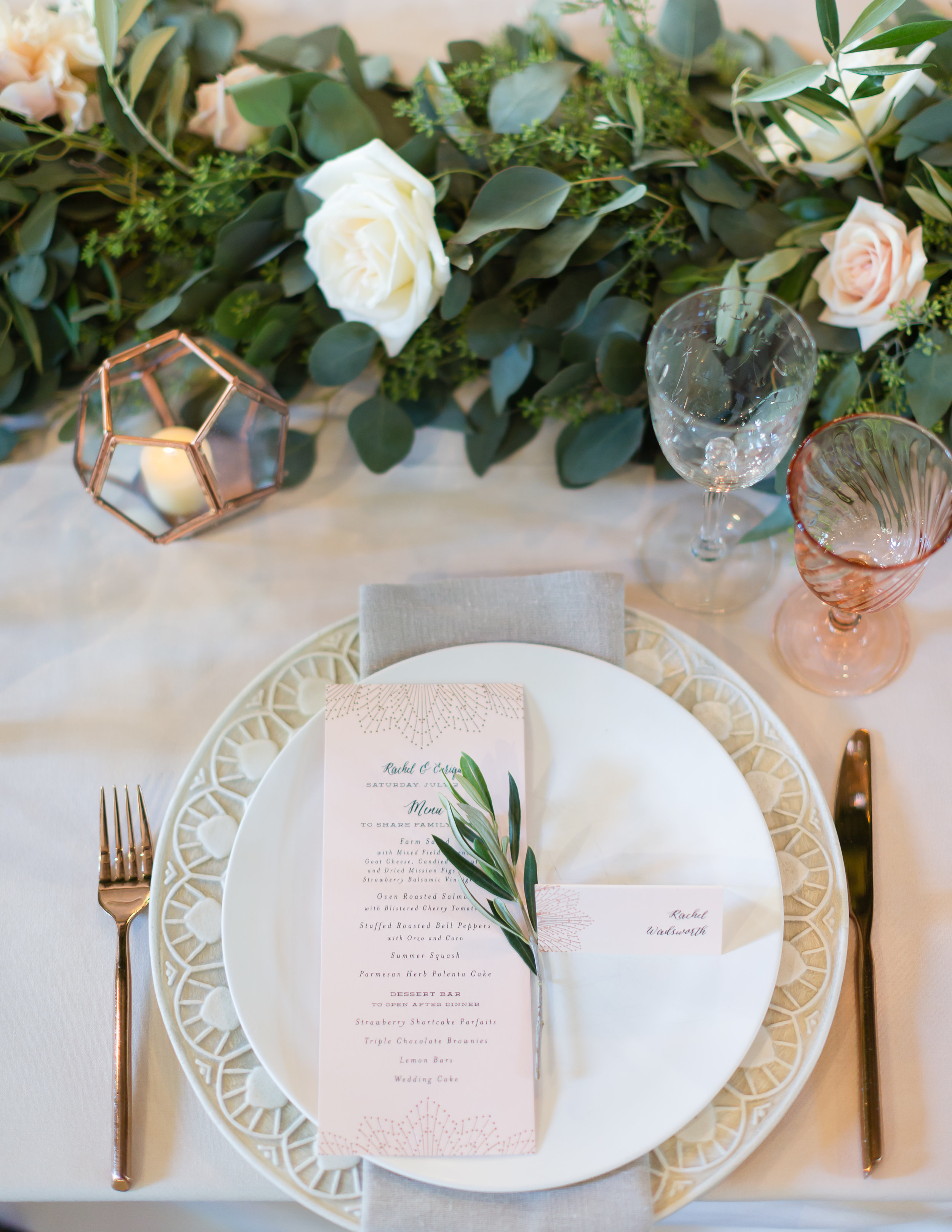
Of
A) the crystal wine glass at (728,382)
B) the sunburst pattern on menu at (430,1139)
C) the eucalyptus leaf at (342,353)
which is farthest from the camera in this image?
the eucalyptus leaf at (342,353)

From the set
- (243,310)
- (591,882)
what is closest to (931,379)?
(591,882)

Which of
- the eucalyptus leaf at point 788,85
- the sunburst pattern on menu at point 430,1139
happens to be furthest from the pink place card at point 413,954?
the eucalyptus leaf at point 788,85

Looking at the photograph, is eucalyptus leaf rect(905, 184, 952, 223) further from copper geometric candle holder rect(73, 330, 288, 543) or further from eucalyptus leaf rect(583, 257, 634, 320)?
copper geometric candle holder rect(73, 330, 288, 543)

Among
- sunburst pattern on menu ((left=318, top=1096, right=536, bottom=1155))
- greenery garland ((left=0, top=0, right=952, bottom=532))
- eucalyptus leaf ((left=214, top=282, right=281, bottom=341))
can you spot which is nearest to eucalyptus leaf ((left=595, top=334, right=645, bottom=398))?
greenery garland ((left=0, top=0, right=952, bottom=532))

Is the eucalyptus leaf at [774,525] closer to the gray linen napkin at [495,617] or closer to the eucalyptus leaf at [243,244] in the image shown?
the gray linen napkin at [495,617]

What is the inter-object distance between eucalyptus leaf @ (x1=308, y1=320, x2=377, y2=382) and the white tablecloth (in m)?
0.08

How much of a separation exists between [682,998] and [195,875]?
1.16 feet

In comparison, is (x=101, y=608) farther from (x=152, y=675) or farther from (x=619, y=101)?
(x=619, y=101)

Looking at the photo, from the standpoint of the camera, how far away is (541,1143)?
54 cm

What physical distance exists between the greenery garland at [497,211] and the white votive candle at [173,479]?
0.36 feet

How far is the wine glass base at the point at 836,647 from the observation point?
712 mm

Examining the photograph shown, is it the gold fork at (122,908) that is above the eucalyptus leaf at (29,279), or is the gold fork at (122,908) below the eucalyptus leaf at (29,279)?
below

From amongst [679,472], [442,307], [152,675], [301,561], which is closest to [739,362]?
[679,472]

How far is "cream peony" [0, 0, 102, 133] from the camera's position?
713mm
